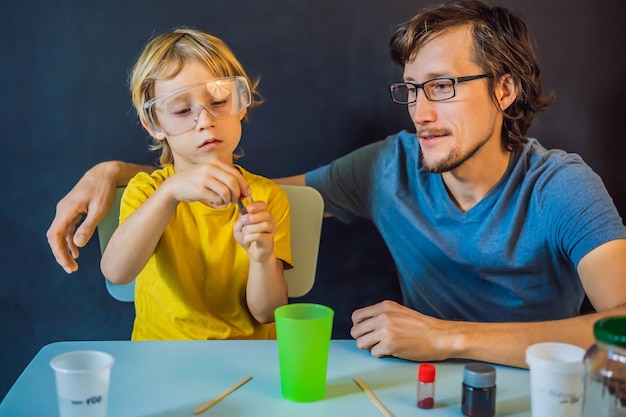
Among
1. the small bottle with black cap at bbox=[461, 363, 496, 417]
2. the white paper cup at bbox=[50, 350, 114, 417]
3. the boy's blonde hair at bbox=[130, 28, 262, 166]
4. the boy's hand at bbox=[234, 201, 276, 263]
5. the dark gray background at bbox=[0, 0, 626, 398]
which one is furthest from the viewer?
the dark gray background at bbox=[0, 0, 626, 398]

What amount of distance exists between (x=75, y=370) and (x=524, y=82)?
4.54ft

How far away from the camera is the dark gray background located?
200 cm

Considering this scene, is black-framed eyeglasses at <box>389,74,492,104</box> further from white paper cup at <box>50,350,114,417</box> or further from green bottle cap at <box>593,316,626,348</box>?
white paper cup at <box>50,350,114,417</box>

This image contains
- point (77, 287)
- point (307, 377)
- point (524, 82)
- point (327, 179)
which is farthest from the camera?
point (77, 287)

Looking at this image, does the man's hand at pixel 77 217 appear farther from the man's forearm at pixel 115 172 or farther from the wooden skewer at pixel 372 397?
the wooden skewer at pixel 372 397

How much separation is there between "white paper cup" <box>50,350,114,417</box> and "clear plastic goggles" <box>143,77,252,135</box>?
0.70 metres

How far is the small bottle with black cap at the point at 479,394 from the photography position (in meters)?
1.07

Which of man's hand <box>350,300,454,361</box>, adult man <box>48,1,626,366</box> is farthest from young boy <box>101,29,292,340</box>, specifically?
man's hand <box>350,300,454,361</box>

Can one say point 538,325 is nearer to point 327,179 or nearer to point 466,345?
point 466,345

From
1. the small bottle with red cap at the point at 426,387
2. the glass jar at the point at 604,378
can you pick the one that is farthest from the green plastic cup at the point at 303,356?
the glass jar at the point at 604,378

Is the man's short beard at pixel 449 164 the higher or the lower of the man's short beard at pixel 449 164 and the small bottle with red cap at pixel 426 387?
the higher

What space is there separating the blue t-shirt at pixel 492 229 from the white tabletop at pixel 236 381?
0.50 m

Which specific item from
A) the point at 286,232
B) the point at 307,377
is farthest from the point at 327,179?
the point at 307,377

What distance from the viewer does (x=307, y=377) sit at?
1.12 metres
